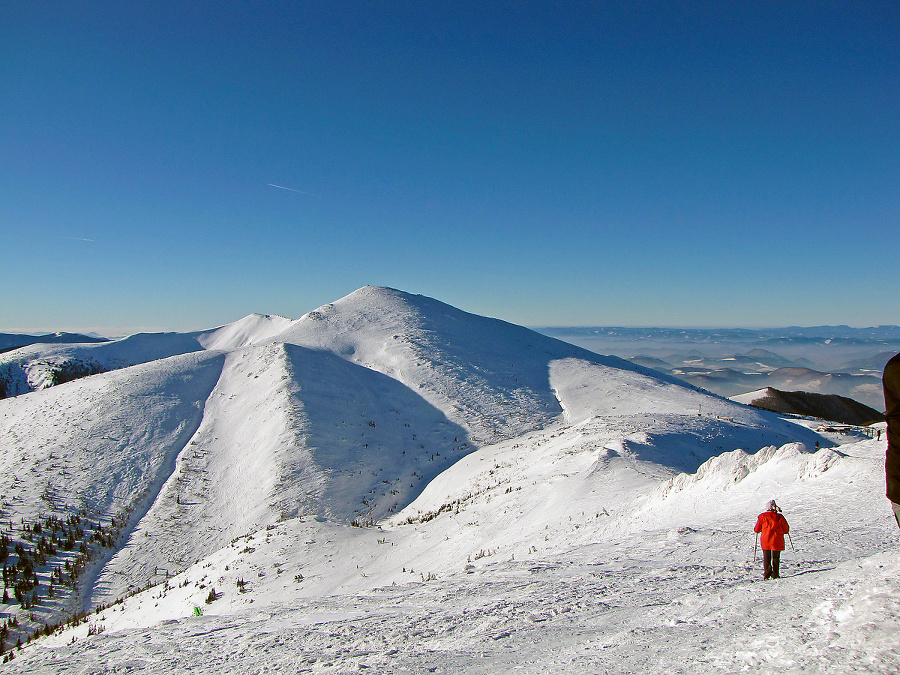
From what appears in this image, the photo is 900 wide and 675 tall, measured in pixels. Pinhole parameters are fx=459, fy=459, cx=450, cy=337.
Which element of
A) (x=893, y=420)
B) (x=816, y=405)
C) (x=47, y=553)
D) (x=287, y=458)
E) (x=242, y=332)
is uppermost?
(x=242, y=332)

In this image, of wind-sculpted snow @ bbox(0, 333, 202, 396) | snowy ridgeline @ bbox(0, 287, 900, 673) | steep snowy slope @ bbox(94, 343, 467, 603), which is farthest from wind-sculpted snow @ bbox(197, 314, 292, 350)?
steep snowy slope @ bbox(94, 343, 467, 603)

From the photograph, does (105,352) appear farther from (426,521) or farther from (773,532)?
(773,532)

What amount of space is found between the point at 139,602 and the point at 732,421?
33685 mm

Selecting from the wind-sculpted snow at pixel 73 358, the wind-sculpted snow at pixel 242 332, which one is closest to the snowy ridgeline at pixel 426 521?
the wind-sculpted snow at pixel 73 358

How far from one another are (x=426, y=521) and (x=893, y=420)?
1827 centimetres

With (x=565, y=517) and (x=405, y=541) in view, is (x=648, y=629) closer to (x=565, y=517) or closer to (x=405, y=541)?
(x=565, y=517)

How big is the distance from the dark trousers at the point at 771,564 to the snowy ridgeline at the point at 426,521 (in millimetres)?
549

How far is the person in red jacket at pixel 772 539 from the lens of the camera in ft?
22.1

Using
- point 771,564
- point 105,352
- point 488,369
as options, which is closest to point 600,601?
point 771,564

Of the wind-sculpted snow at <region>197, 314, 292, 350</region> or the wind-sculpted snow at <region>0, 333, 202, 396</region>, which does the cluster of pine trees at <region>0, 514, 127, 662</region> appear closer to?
the wind-sculpted snow at <region>0, 333, 202, 396</region>

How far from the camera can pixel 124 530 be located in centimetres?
2280

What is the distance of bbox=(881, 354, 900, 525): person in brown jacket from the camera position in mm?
3258

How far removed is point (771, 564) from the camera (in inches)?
275

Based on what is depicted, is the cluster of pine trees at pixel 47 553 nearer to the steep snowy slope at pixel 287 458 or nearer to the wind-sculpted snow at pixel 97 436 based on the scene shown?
the steep snowy slope at pixel 287 458
